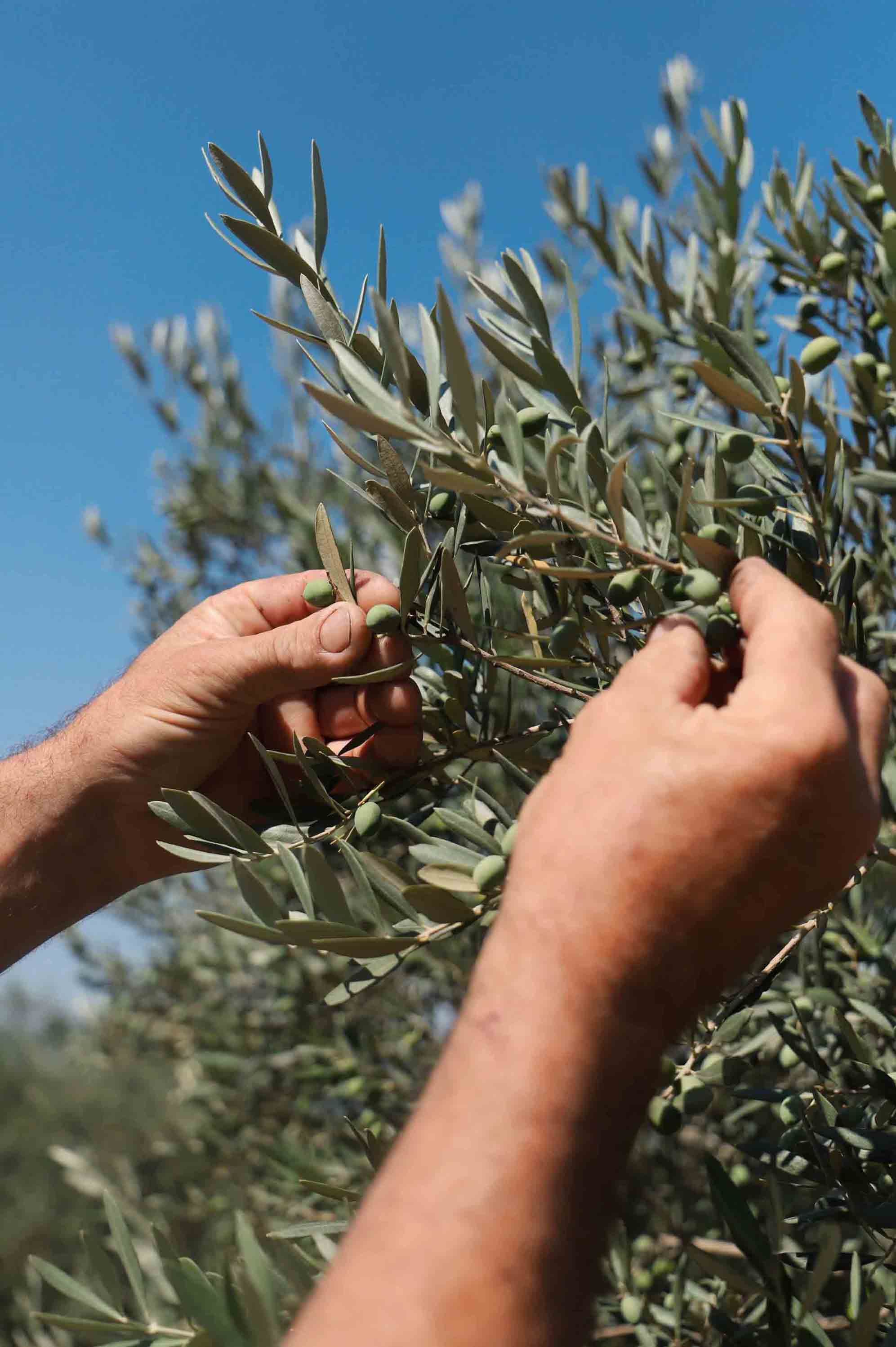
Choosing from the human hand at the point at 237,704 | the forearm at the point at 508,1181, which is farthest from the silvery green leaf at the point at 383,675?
the forearm at the point at 508,1181

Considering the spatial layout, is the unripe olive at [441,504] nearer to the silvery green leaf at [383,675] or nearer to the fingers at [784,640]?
the silvery green leaf at [383,675]

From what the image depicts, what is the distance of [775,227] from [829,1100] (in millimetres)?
1602

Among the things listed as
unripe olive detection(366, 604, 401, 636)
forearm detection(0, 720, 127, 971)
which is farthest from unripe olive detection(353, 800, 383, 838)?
forearm detection(0, 720, 127, 971)

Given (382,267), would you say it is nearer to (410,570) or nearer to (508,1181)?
(410,570)

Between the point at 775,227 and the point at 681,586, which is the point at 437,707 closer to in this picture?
the point at 681,586

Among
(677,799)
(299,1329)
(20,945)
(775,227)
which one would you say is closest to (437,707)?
(677,799)

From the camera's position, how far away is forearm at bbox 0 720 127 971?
1.96 metres

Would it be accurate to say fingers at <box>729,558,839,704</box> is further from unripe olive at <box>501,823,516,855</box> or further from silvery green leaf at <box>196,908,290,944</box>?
silvery green leaf at <box>196,908,290,944</box>

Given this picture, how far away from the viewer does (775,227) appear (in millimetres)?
2039

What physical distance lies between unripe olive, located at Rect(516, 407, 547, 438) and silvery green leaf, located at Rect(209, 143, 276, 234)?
1.28 ft

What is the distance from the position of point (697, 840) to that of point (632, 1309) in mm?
1112

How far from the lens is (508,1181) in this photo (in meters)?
0.72

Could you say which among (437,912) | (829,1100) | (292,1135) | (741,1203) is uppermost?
(437,912)

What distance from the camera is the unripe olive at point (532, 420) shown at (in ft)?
4.00
